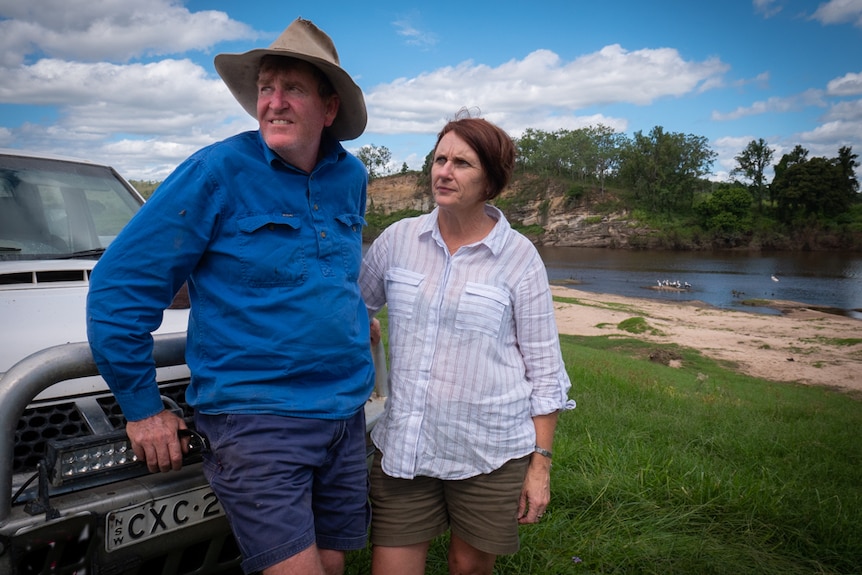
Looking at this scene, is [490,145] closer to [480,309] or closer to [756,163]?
[480,309]

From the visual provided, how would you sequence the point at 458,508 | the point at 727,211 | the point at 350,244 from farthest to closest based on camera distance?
the point at 727,211
the point at 458,508
the point at 350,244

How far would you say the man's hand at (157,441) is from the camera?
71.7 inches

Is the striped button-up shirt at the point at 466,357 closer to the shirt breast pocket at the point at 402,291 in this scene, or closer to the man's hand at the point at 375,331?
the shirt breast pocket at the point at 402,291

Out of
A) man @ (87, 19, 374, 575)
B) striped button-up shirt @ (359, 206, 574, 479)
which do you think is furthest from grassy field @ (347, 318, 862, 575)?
man @ (87, 19, 374, 575)

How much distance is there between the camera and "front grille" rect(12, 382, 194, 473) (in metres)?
2.03

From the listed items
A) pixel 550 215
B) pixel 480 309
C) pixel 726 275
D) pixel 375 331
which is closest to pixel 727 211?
pixel 550 215

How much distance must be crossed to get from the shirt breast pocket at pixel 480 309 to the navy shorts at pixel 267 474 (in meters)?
0.62

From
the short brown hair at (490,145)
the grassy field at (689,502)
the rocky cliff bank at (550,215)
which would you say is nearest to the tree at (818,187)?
the rocky cliff bank at (550,215)

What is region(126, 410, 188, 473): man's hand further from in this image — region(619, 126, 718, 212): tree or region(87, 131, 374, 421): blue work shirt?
region(619, 126, 718, 212): tree

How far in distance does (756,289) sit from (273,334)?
47966 millimetres

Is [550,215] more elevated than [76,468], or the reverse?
[550,215]

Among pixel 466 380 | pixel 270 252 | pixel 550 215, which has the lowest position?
pixel 466 380

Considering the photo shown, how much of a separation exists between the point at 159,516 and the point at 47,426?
50 cm

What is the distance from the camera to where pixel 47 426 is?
6.80ft
